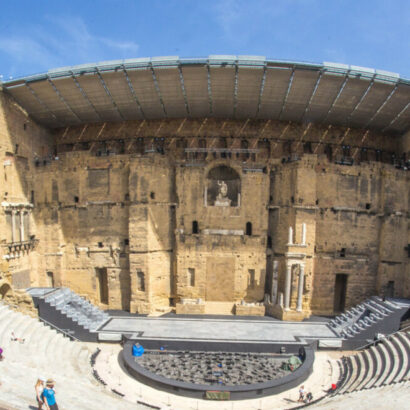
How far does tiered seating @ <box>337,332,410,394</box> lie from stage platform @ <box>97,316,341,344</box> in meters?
2.61

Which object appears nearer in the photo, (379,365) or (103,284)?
(379,365)

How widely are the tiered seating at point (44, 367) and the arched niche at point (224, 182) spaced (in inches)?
616

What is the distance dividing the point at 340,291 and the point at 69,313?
915 inches

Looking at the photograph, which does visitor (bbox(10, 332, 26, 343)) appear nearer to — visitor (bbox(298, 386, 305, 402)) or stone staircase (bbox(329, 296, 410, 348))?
visitor (bbox(298, 386, 305, 402))

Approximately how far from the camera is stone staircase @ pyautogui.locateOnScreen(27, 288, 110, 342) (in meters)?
22.1

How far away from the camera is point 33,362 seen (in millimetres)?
16078

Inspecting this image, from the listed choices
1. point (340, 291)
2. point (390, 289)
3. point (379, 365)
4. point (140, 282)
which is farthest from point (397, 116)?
point (140, 282)

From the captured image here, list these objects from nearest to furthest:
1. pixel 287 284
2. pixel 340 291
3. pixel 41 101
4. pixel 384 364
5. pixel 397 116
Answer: pixel 384 364, pixel 287 284, pixel 41 101, pixel 340 291, pixel 397 116

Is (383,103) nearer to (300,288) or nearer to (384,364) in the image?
(300,288)

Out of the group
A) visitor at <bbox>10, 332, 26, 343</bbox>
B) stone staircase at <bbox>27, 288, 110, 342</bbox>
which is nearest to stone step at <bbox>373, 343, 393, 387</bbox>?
stone staircase at <bbox>27, 288, 110, 342</bbox>

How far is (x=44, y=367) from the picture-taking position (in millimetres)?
15938

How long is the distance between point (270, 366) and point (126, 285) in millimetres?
14282

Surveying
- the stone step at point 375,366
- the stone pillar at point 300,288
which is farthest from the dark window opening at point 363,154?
the stone step at point 375,366

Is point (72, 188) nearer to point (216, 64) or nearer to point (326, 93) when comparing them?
point (216, 64)
